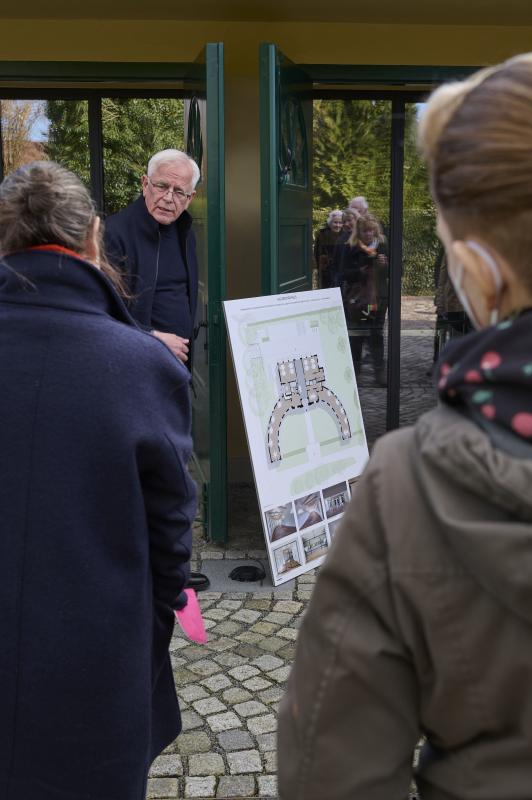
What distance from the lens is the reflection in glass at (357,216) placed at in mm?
6012

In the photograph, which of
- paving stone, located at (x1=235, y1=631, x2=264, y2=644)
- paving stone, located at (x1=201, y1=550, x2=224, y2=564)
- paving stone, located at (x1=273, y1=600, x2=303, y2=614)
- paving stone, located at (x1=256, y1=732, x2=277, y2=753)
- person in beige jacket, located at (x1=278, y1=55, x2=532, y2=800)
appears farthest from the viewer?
paving stone, located at (x1=201, y1=550, x2=224, y2=564)

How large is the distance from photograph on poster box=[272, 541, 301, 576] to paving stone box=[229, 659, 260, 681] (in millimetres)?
818

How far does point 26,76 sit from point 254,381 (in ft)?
8.07

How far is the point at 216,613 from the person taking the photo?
407 cm

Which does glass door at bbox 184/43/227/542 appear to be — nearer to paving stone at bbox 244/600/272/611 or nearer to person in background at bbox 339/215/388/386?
paving stone at bbox 244/600/272/611

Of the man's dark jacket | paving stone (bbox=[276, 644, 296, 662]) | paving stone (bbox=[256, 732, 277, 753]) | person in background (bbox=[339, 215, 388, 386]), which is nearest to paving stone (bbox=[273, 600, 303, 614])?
paving stone (bbox=[276, 644, 296, 662])

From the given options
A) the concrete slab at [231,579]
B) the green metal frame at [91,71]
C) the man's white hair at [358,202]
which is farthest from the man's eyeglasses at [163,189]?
the man's white hair at [358,202]

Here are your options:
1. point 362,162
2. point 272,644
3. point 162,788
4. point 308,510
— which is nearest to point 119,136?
point 362,162

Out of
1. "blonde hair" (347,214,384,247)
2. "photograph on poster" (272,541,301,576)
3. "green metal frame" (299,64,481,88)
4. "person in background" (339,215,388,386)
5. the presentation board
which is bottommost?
"photograph on poster" (272,541,301,576)

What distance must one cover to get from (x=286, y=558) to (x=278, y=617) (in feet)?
1.33

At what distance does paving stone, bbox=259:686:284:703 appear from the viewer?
3.29 meters

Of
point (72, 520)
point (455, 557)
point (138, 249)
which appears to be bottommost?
point (72, 520)

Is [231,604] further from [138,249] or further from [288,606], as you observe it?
[138,249]

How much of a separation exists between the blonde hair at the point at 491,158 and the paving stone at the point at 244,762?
2.35m
